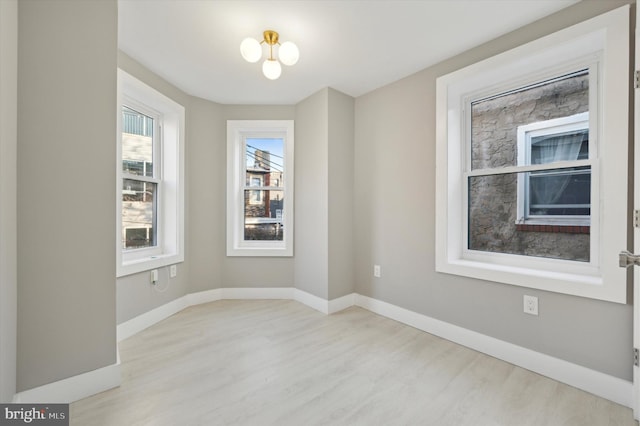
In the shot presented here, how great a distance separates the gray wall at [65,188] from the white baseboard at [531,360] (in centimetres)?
242

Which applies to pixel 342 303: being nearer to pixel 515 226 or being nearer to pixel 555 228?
pixel 515 226

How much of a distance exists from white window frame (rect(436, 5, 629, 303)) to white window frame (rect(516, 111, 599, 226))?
61 millimetres

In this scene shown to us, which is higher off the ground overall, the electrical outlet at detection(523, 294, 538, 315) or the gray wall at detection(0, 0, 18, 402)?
the gray wall at detection(0, 0, 18, 402)

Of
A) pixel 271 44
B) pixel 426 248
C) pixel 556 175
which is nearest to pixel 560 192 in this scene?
pixel 556 175

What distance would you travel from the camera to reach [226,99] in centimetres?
337

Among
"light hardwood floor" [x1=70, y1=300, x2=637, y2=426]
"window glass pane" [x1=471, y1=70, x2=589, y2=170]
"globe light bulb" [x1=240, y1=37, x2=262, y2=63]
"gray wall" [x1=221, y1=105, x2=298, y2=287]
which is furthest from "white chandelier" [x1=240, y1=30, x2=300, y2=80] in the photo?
"light hardwood floor" [x1=70, y1=300, x2=637, y2=426]

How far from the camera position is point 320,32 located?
209 cm

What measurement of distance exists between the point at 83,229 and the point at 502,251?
3004 mm

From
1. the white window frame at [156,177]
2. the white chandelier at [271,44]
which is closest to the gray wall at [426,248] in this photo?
the white chandelier at [271,44]

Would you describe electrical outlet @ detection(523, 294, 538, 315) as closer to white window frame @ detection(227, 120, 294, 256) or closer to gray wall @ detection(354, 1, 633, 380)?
gray wall @ detection(354, 1, 633, 380)

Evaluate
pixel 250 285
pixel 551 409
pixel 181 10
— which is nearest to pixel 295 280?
pixel 250 285

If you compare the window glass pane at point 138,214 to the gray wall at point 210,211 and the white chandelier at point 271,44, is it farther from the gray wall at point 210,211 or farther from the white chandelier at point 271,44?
the white chandelier at point 271,44

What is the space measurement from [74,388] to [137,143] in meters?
2.17

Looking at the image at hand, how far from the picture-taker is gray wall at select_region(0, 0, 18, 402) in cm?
129
